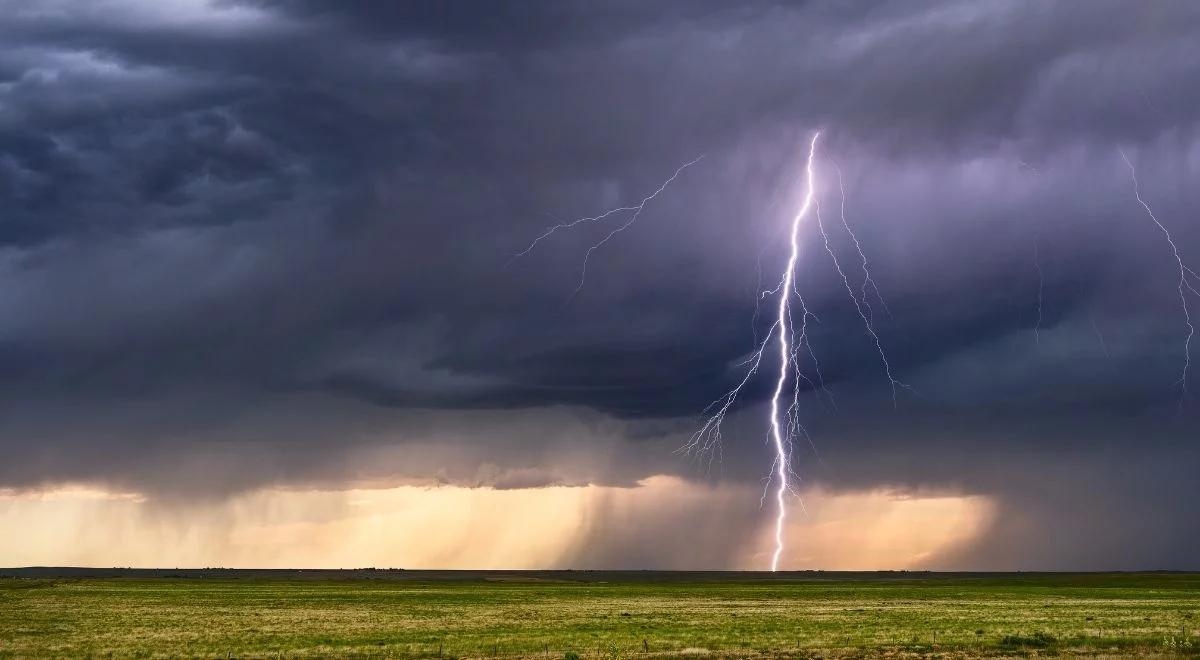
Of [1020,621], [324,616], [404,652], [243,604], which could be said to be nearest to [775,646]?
[404,652]

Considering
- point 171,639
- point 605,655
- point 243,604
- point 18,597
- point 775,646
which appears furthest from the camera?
point 18,597

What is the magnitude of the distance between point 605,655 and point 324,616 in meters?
31.4

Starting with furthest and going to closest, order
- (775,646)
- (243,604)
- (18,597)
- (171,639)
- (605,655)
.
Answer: (18,597) < (243,604) < (171,639) < (775,646) < (605,655)

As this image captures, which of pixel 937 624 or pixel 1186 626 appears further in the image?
pixel 937 624

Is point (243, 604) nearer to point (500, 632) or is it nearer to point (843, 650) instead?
point (500, 632)

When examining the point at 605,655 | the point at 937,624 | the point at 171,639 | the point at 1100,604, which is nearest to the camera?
the point at 605,655

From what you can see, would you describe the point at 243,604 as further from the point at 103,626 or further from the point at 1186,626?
the point at 1186,626

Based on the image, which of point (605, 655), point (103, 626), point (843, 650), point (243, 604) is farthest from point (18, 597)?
point (843, 650)

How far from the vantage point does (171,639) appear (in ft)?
159

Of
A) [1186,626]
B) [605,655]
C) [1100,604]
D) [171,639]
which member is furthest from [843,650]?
[1100,604]

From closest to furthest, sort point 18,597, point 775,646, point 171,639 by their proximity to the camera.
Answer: point 775,646 < point 171,639 < point 18,597

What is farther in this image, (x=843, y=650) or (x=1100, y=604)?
(x=1100, y=604)

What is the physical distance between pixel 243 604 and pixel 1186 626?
64875 millimetres

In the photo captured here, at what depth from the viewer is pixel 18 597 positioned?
287ft
